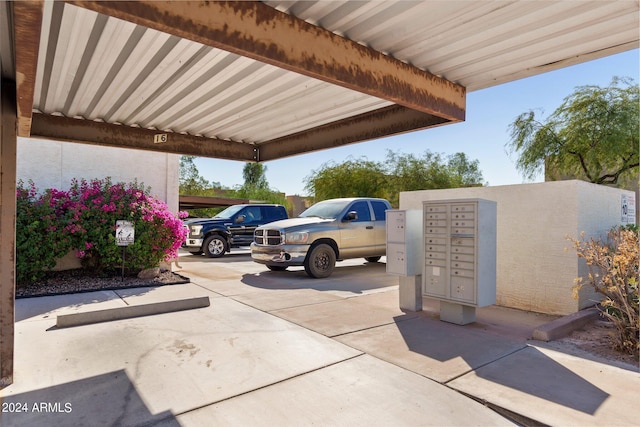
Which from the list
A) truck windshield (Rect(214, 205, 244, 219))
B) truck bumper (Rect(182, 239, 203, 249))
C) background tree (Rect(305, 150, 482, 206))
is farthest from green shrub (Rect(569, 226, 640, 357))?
background tree (Rect(305, 150, 482, 206))

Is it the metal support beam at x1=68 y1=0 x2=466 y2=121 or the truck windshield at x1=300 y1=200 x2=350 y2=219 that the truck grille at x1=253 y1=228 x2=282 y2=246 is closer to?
the truck windshield at x1=300 y1=200 x2=350 y2=219

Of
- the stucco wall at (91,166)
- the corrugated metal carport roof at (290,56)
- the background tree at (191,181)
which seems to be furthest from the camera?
the background tree at (191,181)

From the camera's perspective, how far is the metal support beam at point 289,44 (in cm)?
220

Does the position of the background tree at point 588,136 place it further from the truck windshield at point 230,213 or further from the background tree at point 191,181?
the background tree at point 191,181

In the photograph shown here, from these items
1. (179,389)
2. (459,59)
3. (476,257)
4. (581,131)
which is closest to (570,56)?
(459,59)

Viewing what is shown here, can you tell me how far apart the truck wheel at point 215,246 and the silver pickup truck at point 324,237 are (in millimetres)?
4047

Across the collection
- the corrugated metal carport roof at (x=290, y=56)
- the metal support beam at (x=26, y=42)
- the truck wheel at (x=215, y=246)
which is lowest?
the truck wheel at (x=215, y=246)

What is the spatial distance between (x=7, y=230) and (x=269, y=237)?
646 centimetres

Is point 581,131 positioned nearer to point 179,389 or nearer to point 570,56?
point 570,56

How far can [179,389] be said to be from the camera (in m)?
3.34

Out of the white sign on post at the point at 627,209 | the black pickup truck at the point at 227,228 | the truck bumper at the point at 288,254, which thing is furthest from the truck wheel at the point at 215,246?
the white sign on post at the point at 627,209

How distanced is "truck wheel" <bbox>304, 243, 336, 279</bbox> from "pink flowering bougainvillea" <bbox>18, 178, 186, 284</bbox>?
3.05 metres

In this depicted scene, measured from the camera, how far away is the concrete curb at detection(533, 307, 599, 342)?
4.71 m

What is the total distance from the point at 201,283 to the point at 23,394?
5.20 m
